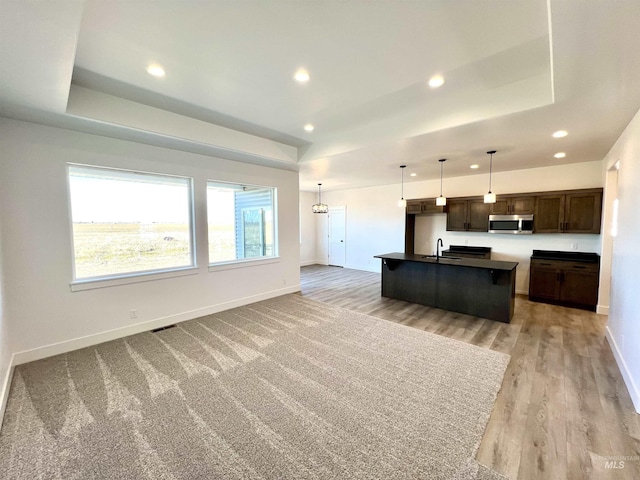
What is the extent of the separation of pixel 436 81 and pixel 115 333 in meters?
4.97

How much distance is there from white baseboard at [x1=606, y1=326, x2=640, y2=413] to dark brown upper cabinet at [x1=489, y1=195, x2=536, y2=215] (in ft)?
9.39

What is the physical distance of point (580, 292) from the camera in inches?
186

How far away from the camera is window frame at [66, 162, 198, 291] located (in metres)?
3.31

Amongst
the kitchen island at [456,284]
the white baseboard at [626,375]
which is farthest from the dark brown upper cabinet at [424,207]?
the white baseboard at [626,375]

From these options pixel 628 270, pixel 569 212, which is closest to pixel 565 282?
pixel 569 212

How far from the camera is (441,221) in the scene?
7.08 metres

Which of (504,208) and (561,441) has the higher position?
(504,208)

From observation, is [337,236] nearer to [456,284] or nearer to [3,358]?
[456,284]

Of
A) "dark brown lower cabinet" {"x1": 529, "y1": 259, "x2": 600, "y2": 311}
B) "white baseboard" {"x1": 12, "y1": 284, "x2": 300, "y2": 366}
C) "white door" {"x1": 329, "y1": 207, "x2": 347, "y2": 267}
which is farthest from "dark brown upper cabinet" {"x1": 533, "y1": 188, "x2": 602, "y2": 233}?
"white baseboard" {"x1": 12, "y1": 284, "x2": 300, "y2": 366}

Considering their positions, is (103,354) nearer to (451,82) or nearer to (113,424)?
(113,424)

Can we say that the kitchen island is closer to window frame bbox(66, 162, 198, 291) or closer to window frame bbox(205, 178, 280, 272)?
window frame bbox(205, 178, 280, 272)

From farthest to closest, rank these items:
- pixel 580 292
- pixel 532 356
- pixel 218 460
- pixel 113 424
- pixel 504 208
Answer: pixel 504 208 → pixel 580 292 → pixel 532 356 → pixel 113 424 → pixel 218 460

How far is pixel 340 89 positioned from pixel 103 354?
13.5ft

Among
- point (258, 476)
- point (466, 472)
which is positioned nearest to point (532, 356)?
point (466, 472)
